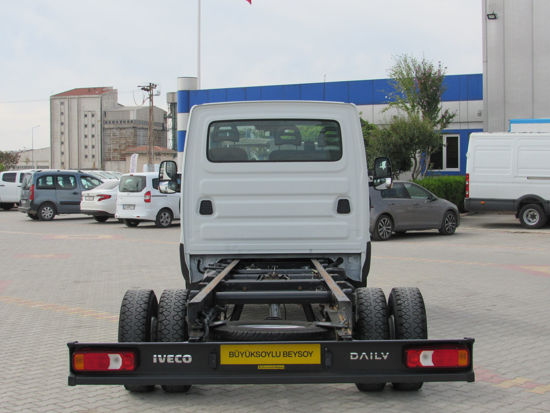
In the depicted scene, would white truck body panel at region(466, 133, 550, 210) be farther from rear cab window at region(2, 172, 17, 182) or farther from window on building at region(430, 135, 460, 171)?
rear cab window at region(2, 172, 17, 182)

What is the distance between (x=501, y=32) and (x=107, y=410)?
26028 mm

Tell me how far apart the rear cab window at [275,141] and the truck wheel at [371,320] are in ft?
5.76

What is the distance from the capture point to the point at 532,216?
791 inches

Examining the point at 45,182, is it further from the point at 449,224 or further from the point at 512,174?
the point at 512,174

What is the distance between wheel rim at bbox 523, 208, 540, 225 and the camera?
1997cm

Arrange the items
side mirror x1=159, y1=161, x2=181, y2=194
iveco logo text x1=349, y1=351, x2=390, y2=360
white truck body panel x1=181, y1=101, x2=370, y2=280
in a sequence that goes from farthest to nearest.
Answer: side mirror x1=159, y1=161, x2=181, y2=194
white truck body panel x1=181, y1=101, x2=370, y2=280
iveco logo text x1=349, y1=351, x2=390, y2=360

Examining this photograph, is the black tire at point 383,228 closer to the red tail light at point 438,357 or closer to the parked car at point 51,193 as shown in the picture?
the red tail light at point 438,357

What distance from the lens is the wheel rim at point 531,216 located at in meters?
20.0

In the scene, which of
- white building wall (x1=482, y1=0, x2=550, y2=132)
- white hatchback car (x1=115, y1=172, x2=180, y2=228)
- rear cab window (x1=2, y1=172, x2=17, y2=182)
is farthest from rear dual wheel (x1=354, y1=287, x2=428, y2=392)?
rear cab window (x1=2, y1=172, x2=17, y2=182)

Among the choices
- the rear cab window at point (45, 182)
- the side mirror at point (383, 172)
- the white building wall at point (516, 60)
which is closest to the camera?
the side mirror at point (383, 172)

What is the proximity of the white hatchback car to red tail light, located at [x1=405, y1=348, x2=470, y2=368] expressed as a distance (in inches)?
709

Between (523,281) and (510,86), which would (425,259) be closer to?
(523,281)

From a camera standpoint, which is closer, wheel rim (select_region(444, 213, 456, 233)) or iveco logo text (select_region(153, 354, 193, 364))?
iveco logo text (select_region(153, 354, 193, 364))

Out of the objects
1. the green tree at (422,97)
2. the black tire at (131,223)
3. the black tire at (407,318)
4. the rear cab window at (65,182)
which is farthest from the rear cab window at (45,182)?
the black tire at (407,318)
